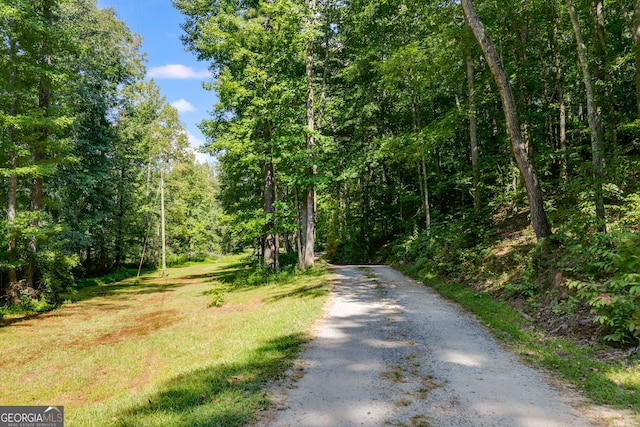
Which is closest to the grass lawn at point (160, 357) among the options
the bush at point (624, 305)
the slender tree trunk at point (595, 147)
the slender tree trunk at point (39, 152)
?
the slender tree trunk at point (39, 152)

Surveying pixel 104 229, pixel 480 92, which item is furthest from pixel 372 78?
pixel 104 229

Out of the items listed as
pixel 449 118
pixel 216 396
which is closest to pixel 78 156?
pixel 449 118

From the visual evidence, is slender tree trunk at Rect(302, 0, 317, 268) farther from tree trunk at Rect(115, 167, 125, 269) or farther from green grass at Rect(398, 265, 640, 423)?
tree trunk at Rect(115, 167, 125, 269)

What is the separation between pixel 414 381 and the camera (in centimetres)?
450

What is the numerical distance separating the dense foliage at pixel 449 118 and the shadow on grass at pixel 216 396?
5044 millimetres

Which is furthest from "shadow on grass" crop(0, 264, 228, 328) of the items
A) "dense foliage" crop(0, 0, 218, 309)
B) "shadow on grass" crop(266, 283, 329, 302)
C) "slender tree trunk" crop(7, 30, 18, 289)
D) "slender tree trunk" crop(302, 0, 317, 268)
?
"slender tree trunk" crop(302, 0, 317, 268)

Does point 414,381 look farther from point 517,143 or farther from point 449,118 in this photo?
point 449,118

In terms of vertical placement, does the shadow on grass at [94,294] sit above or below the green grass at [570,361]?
below

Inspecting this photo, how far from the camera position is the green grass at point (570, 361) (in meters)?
3.93

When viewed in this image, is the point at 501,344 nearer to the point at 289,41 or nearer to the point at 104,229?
the point at 289,41

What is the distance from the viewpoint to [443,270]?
13.2m

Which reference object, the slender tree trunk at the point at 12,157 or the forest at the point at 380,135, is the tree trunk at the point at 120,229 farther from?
the slender tree trunk at the point at 12,157

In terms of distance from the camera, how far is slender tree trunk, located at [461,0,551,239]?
351 inches

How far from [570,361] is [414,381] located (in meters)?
2.37
